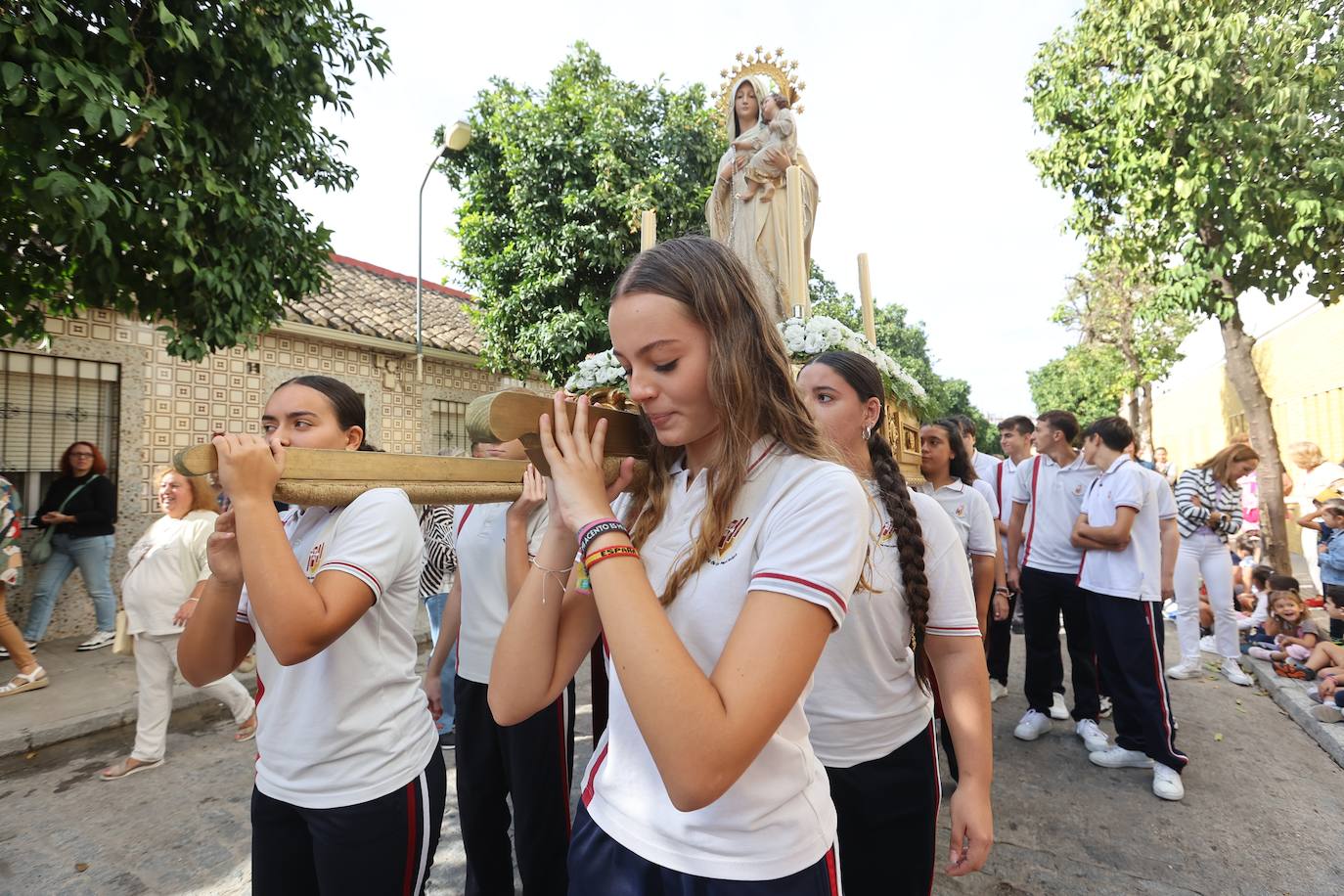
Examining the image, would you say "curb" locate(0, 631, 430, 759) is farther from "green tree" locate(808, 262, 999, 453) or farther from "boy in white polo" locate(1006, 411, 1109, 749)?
"green tree" locate(808, 262, 999, 453)

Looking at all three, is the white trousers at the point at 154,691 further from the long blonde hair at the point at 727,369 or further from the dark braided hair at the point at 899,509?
the long blonde hair at the point at 727,369

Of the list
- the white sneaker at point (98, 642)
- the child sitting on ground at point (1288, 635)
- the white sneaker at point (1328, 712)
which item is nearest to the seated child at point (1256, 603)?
the child sitting on ground at point (1288, 635)

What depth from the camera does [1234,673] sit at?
239 inches

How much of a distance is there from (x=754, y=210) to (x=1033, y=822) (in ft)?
12.6

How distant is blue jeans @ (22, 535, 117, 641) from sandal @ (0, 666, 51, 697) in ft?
3.06

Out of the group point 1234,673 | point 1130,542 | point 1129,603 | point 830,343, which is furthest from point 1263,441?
point 830,343

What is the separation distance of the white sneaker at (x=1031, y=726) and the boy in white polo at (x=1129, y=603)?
366mm

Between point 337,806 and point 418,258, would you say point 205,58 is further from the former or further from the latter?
point 418,258

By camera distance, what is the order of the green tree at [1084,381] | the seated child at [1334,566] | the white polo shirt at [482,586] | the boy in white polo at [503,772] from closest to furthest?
the boy in white polo at [503,772] < the white polo shirt at [482,586] < the seated child at [1334,566] < the green tree at [1084,381]

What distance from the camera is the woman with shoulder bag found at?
6848 mm

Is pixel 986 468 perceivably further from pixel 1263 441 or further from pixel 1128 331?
pixel 1128 331

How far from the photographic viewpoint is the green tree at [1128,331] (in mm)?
20984

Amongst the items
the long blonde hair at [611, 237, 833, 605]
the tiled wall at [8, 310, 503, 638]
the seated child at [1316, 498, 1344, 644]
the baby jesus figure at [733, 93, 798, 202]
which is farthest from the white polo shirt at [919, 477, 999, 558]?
the tiled wall at [8, 310, 503, 638]

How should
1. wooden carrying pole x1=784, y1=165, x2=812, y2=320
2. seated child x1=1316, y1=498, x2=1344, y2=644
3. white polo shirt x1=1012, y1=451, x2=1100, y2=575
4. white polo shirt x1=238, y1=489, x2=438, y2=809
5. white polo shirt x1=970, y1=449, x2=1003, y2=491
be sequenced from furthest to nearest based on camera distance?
white polo shirt x1=970, y1=449, x2=1003, y2=491 → seated child x1=1316, y1=498, x2=1344, y2=644 → white polo shirt x1=1012, y1=451, x2=1100, y2=575 → wooden carrying pole x1=784, y1=165, x2=812, y2=320 → white polo shirt x1=238, y1=489, x2=438, y2=809
